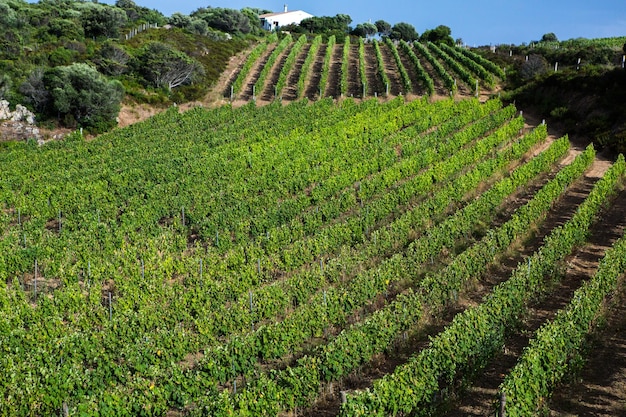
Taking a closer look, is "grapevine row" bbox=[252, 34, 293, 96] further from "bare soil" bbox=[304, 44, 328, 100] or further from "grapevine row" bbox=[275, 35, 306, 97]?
"bare soil" bbox=[304, 44, 328, 100]

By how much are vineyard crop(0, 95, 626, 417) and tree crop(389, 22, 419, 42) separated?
66.3 m

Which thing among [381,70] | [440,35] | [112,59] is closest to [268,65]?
[381,70]

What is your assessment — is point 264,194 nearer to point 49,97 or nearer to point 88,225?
point 88,225

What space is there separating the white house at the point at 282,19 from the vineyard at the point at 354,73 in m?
34.7

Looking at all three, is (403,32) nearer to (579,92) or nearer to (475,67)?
(475,67)

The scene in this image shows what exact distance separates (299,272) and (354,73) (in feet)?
134

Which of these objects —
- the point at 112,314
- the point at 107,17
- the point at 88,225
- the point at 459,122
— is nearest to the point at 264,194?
the point at 88,225

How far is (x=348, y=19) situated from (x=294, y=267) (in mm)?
91015

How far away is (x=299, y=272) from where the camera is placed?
20.3 meters

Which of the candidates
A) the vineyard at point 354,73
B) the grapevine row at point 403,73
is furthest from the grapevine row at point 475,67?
the grapevine row at point 403,73

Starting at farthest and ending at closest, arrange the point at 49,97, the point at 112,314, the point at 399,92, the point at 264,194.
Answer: the point at 399,92
the point at 49,97
the point at 264,194
the point at 112,314

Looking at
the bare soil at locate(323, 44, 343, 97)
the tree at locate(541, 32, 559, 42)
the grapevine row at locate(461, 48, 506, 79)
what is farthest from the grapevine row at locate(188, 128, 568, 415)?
the tree at locate(541, 32, 559, 42)

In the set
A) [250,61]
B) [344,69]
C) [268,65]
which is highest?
[250,61]

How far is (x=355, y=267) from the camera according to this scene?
2011cm
